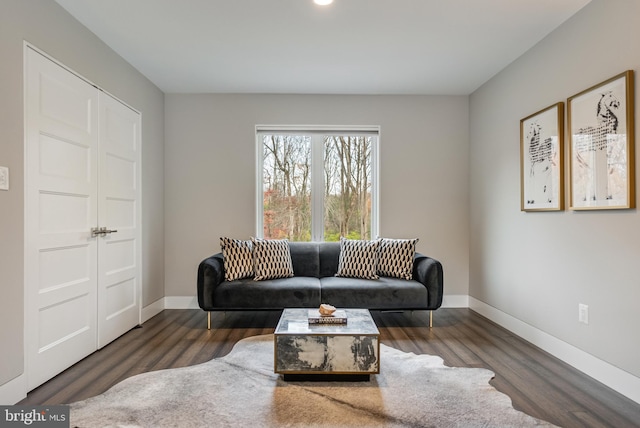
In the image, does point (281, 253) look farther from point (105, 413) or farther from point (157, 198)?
point (105, 413)

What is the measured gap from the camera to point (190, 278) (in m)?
4.45

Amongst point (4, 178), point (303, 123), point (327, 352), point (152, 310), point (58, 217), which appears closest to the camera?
point (4, 178)

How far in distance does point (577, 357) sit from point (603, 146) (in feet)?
4.91

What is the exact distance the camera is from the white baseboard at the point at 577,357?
222 centimetres

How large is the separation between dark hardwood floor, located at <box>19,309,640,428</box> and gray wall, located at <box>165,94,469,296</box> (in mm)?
837

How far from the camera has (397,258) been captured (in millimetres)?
3881

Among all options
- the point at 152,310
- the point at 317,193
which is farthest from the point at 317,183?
the point at 152,310

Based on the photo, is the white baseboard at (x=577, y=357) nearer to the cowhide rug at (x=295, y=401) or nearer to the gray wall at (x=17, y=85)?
the cowhide rug at (x=295, y=401)

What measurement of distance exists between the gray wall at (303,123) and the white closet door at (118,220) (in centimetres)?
73

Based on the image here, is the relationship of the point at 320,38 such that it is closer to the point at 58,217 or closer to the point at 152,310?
the point at 58,217

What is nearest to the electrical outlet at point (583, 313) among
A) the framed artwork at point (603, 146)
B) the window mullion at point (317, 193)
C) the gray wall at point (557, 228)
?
the gray wall at point (557, 228)

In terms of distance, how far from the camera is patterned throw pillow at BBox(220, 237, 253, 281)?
12.1ft

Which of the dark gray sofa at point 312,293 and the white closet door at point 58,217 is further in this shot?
the dark gray sofa at point 312,293

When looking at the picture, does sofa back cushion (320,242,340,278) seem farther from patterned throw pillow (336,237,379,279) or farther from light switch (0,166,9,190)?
light switch (0,166,9,190)
